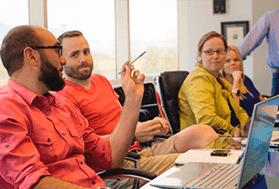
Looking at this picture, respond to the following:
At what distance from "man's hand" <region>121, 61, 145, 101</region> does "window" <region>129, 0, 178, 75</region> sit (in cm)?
405

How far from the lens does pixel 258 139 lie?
4.34 ft

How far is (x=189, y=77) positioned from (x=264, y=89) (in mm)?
3310

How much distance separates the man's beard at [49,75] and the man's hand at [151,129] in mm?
719

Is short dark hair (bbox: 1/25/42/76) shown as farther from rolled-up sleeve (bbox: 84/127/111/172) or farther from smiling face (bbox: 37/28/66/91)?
rolled-up sleeve (bbox: 84/127/111/172)

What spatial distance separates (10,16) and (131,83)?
2.28m

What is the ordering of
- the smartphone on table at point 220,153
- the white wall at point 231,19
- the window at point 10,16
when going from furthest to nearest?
the white wall at point 231,19, the window at point 10,16, the smartphone on table at point 220,153

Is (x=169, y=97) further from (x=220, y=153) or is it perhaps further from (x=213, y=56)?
(x=220, y=153)

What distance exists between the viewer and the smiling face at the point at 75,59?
259 centimetres

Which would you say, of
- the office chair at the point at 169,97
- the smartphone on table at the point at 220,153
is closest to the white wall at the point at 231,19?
the office chair at the point at 169,97

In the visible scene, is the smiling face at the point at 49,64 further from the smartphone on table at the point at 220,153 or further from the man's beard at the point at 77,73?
the man's beard at the point at 77,73

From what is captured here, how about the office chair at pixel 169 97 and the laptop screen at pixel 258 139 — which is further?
the office chair at pixel 169 97

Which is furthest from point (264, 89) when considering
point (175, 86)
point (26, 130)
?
point (26, 130)

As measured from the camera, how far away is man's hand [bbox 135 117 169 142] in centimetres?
227

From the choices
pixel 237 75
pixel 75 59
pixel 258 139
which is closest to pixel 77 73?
pixel 75 59
